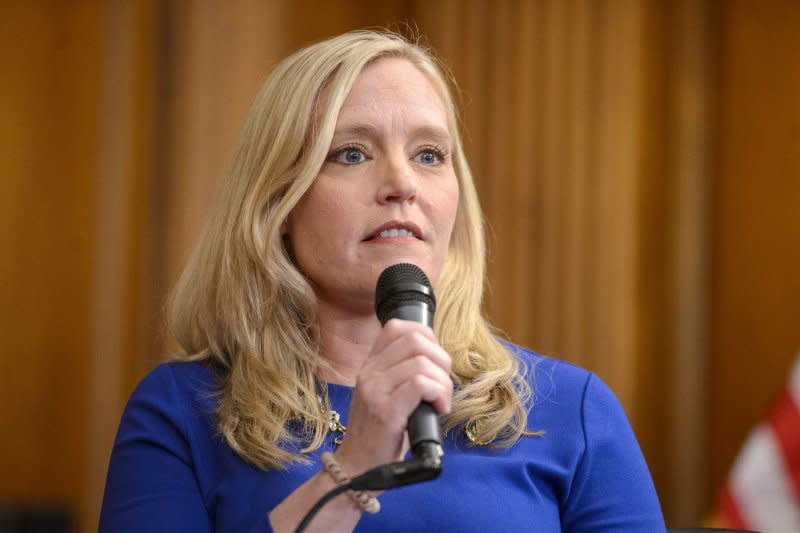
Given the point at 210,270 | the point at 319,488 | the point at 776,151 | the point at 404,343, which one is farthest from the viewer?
the point at 776,151

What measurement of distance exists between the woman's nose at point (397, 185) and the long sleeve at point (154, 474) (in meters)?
0.45

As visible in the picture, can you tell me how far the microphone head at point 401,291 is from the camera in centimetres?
125

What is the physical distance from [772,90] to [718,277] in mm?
556

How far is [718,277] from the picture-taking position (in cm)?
312

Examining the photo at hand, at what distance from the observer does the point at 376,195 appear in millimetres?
1571

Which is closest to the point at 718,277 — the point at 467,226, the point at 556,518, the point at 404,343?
the point at 467,226

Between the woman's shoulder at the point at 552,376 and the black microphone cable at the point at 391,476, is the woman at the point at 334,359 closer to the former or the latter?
the woman's shoulder at the point at 552,376

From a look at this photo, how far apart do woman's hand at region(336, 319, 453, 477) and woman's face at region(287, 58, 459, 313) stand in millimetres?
361

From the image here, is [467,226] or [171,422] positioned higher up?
[467,226]

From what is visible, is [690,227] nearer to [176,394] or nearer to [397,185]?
[397,185]

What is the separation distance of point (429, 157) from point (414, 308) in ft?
1.66

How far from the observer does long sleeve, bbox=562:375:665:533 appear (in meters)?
1.55

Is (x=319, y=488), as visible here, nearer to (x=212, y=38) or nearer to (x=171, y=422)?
(x=171, y=422)

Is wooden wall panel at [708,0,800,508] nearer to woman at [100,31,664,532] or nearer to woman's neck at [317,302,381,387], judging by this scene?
woman at [100,31,664,532]
